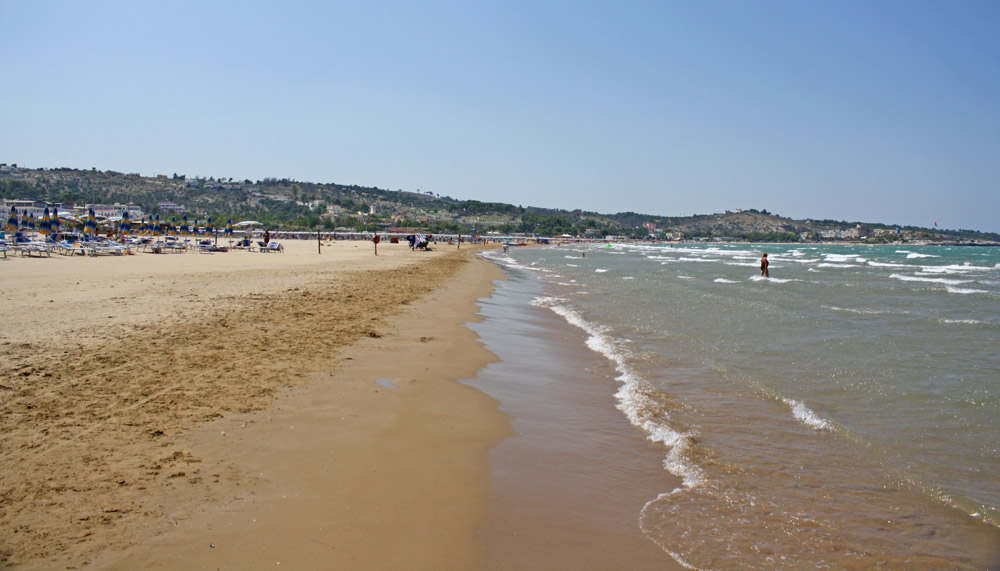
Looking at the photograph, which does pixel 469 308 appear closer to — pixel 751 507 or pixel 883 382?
pixel 883 382

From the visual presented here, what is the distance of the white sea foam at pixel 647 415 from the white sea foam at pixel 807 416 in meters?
1.49

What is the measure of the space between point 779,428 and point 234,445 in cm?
517

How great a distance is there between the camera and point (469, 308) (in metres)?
14.3

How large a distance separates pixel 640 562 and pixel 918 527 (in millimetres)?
2157

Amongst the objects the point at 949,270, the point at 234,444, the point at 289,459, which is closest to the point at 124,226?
the point at 234,444

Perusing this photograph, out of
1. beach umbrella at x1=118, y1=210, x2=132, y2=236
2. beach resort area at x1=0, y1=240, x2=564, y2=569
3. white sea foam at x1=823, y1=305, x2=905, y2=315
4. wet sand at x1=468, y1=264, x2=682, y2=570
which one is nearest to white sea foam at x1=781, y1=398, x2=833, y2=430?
wet sand at x1=468, y1=264, x2=682, y2=570

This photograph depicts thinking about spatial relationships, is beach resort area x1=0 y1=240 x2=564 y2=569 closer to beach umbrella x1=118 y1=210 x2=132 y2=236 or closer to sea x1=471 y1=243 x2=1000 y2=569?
sea x1=471 y1=243 x2=1000 y2=569

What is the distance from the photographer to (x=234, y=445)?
4.30 metres

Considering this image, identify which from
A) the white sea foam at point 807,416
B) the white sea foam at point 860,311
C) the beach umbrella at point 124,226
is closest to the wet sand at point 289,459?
the white sea foam at point 807,416

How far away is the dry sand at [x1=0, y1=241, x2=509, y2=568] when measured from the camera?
304 centimetres

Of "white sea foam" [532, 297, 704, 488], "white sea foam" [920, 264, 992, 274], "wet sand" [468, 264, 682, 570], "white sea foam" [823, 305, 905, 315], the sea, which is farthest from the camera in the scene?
"white sea foam" [920, 264, 992, 274]

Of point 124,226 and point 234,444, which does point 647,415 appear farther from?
point 124,226

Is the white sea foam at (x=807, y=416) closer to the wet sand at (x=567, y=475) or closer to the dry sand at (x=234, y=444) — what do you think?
the wet sand at (x=567, y=475)

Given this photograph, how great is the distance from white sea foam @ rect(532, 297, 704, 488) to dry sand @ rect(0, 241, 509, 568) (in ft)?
5.07
